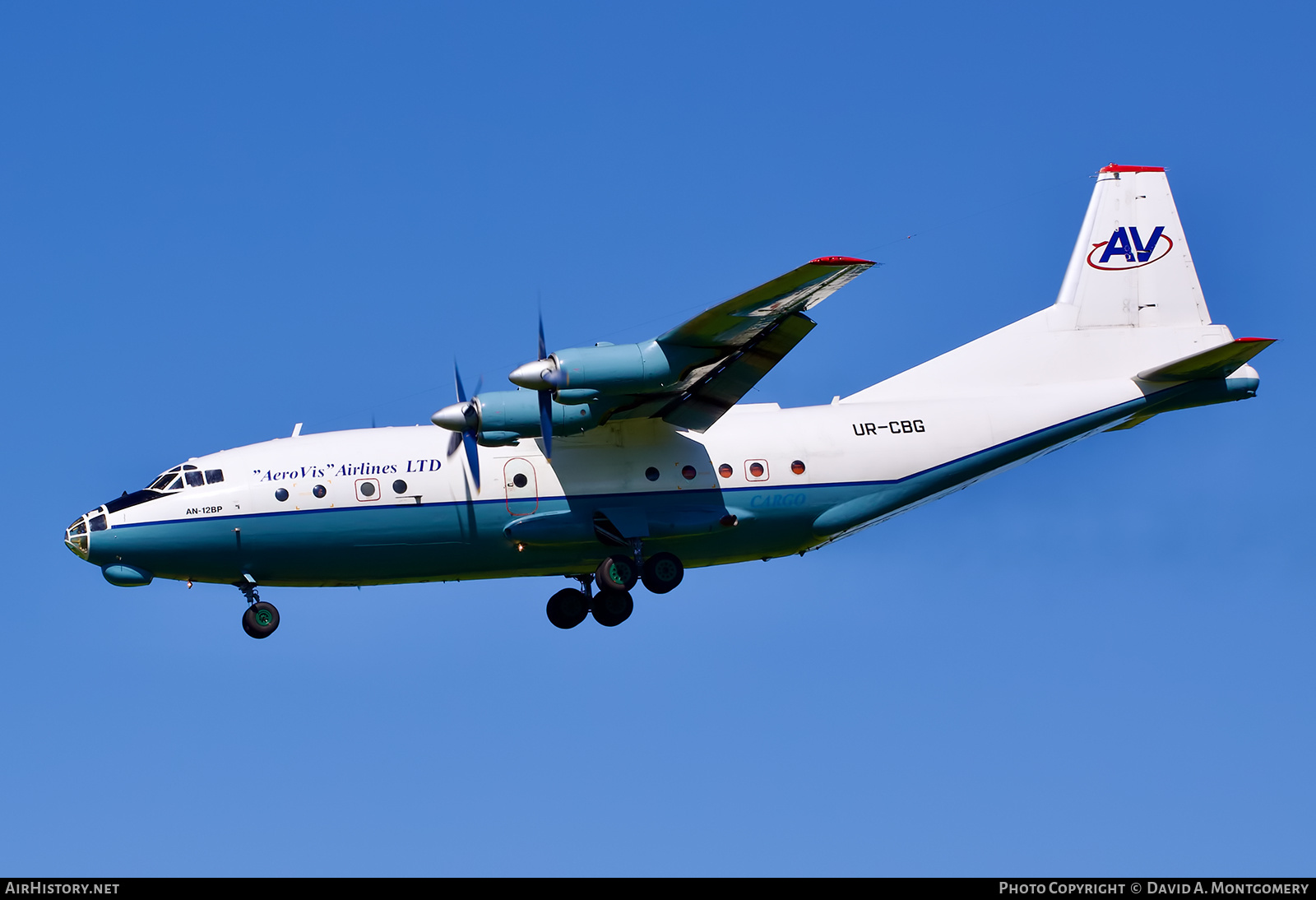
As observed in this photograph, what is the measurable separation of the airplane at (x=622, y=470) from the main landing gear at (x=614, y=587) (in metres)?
0.04

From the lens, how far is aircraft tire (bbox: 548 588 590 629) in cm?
2556

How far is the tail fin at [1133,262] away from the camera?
87.2 feet

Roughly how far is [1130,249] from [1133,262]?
229 mm

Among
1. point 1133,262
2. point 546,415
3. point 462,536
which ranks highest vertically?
point 1133,262

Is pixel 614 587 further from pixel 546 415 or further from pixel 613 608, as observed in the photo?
pixel 546 415

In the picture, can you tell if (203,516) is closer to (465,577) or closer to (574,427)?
(465,577)

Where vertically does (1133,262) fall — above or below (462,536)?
above

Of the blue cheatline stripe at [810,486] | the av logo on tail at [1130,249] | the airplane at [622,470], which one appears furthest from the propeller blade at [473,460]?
the av logo on tail at [1130,249]

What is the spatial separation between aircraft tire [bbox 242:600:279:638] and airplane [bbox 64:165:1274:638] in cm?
3

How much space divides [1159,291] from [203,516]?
1646 cm

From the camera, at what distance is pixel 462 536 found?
2356cm

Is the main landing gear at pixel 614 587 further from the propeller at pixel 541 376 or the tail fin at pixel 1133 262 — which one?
the tail fin at pixel 1133 262

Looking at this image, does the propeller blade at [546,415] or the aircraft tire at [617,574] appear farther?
the aircraft tire at [617,574]

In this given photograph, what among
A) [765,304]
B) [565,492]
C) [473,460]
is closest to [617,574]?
[565,492]
